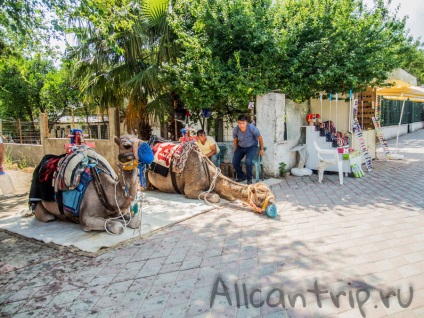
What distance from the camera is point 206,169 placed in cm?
624

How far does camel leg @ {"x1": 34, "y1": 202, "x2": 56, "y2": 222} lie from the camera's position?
5066 mm

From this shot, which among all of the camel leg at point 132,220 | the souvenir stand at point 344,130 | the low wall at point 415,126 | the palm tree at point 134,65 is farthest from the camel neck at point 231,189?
the low wall at point 415,126

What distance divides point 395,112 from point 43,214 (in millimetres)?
19536

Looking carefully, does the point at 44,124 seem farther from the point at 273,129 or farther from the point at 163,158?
the point at 273,129

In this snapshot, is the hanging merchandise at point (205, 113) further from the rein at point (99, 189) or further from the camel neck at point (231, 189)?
the rein at point (99, 189)

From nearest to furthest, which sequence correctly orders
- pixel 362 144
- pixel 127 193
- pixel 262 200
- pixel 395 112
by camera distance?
pixel 127 193
pixel 262 200
pixel 362 144
pixel 395 112

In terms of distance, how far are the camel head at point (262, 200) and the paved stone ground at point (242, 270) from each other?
165 mm

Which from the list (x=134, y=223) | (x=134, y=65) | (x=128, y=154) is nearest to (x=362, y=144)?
(x=134, y=65)

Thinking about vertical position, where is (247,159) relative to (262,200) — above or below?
above

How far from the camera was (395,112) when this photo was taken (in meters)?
18.9

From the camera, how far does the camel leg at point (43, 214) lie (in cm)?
507

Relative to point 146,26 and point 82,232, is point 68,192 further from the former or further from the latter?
point 146,26

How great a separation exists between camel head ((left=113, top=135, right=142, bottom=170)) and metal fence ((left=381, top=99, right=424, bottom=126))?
15090 mm

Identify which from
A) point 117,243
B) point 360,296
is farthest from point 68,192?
point 360,296
